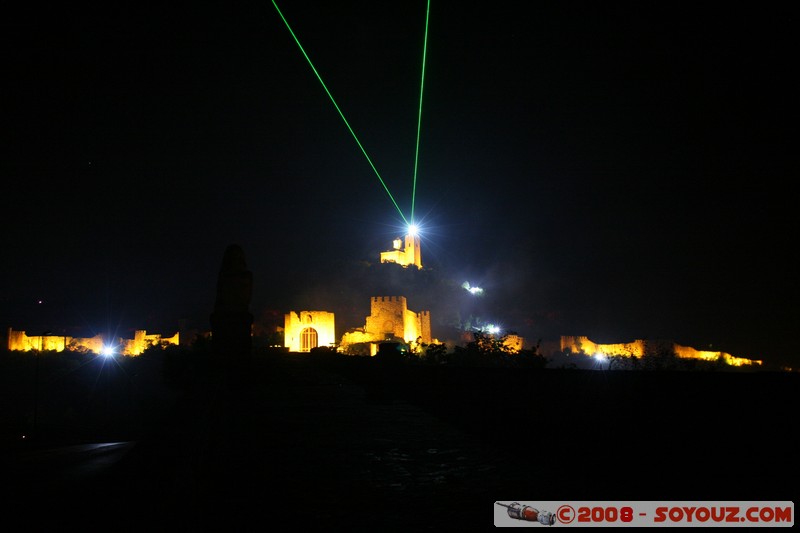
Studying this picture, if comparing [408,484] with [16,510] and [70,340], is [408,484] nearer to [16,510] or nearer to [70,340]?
[16,510]

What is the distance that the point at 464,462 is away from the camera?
4230mm

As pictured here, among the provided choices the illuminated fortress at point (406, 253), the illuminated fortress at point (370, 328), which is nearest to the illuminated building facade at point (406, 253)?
the illuminated fortress at point (406, 253)

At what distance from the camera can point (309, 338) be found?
53.5 meters

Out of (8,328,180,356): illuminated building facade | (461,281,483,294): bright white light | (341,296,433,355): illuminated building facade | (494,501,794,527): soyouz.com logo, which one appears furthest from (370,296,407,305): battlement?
(494,501,794,527): soyouz.com logo

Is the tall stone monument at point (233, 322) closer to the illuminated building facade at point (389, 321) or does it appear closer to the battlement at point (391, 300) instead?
the illuminated building facade at point (389, 321)

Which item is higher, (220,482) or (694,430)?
(694,430)

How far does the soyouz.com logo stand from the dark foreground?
0.28 ft

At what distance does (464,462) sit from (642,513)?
1512 millimetres

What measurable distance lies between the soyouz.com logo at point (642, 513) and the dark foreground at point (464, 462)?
0.09 meters

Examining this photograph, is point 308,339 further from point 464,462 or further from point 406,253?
point 464,462

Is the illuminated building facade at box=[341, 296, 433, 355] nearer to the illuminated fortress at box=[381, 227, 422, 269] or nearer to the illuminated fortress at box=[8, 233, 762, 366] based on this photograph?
the illuminated fortress at box=[8, 233, 762, 366]

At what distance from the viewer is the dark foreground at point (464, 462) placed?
281 cm

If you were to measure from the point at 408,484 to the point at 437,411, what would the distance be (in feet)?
12.6

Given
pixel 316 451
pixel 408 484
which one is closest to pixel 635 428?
pixel 408 484
